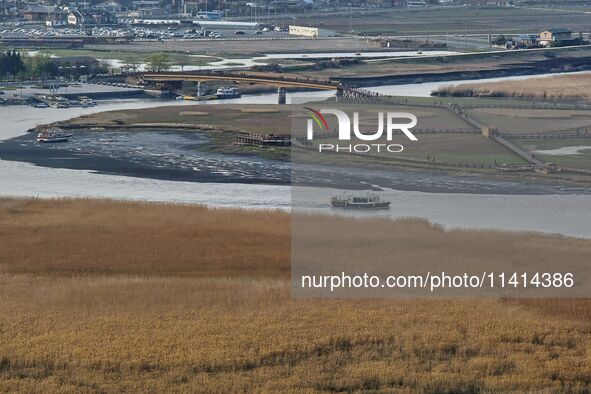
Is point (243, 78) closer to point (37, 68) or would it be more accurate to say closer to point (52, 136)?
point (37, 68)

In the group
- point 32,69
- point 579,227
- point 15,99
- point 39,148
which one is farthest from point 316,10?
point 579,227

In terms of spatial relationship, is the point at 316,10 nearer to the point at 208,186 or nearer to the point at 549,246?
the point at 208,186

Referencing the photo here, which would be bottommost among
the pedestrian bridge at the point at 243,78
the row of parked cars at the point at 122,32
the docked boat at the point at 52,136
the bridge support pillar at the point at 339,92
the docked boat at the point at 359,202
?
the row of parked cars at the point at 122,32

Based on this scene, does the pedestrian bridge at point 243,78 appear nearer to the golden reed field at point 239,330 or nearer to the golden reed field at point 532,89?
the golden reed field at point 532,89

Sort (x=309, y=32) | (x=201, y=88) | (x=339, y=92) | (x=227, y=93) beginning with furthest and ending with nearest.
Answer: (x=309, y=32) < (x=201, y=88) < (x=227, y=93) < (x=339, y=92)

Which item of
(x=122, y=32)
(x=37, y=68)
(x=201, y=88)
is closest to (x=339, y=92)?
(x=201, y=88)

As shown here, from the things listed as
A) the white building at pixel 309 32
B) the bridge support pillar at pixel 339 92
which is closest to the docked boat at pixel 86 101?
the bridge support pillar at pixel 339 92
